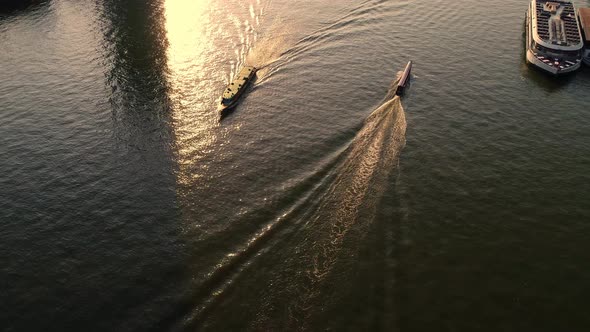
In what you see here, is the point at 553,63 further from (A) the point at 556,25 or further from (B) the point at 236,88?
(B) the point at 236,88

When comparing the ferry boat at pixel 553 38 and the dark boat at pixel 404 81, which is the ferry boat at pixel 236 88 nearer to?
the dark boat at pixel 404 81

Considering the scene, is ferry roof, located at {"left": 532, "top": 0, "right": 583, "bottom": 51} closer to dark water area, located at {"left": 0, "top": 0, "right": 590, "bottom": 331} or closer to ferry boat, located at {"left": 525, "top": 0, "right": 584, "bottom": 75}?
ferry boat, located at {"left": 525, "top": 0, "right": 584, "bottom": 75}

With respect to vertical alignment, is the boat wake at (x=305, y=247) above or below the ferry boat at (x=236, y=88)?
below

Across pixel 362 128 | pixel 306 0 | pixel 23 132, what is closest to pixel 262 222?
pixel 362 128

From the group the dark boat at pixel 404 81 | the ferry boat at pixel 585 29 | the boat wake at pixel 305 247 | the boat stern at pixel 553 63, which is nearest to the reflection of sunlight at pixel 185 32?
the dark boat at pixel 404 81

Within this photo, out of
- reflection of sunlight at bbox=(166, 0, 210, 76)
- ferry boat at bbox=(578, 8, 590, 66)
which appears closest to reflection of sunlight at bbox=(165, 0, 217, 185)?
reflection of sunlight at bbox=(166, 0, 210, 76)

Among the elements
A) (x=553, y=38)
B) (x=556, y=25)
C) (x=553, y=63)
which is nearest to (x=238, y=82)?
(x=553, y=63)
